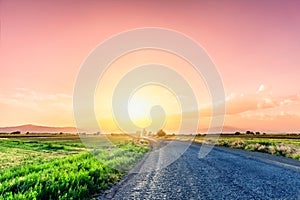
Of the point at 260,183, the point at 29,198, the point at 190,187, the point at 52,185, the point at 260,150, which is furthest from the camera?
the point at 260,150

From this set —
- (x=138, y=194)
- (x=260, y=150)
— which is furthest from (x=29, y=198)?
(x=260, y=150)

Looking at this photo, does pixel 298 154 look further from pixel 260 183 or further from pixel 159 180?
pixel 159 180

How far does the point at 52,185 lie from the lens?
8711 millimetres

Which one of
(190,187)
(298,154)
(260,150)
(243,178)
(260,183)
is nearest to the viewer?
(190,187)

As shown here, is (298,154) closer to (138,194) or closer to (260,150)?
(260,150)

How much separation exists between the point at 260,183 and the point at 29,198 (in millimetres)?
8638

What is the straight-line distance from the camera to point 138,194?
358 inches

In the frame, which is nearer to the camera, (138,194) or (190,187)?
(138,194)

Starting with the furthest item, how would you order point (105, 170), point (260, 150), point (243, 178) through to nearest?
point (260, 150) < point (105, 170) < point (243, 178)

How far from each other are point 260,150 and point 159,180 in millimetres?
26145

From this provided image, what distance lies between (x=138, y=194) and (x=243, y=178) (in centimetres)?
576

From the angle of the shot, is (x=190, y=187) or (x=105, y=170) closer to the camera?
(x=190, y=187)

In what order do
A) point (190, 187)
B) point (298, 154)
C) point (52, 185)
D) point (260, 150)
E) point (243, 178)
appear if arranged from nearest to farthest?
point (52, 185) → point (190, 187) → point (243, 178) → point (298, 154) → point (260, 150)

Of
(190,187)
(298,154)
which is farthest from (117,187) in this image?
(298,154)
